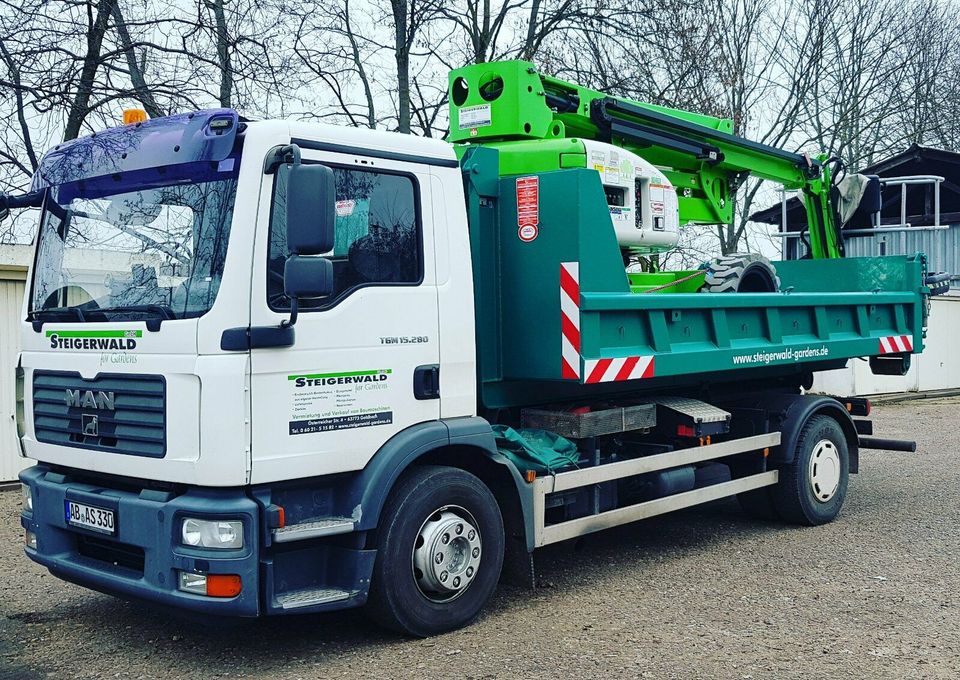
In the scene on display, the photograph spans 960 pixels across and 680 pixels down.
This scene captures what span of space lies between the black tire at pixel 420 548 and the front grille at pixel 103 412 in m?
1.18

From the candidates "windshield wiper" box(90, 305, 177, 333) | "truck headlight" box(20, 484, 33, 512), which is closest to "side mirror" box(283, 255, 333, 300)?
"windshield wiper" box(90, 305, 177, 333)

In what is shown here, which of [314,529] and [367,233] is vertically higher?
[367,233]

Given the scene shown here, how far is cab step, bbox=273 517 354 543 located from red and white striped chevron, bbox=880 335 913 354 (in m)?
5.55

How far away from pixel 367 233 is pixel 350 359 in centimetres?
65

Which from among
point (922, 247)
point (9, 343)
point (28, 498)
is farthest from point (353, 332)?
point (922, 247)

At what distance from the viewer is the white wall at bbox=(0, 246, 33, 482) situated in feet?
31.3

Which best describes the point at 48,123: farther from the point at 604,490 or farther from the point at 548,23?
the point at 548,23

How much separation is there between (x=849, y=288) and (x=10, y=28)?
847cm

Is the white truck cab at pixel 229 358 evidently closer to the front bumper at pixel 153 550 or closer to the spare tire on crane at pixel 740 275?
the front bumper at pixel 153 550

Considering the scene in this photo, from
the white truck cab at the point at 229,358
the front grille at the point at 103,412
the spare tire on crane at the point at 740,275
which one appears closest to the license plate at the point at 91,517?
the white truck cab at the point at 229,358

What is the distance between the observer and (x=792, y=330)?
7.42m

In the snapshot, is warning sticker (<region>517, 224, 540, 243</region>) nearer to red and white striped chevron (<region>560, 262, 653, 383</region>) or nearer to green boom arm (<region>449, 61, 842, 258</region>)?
red and white striped chevron (<region>560, 262, 653, 383</region>)

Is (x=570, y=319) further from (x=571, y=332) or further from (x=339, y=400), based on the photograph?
(x=339, y=400)

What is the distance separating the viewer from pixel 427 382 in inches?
204
